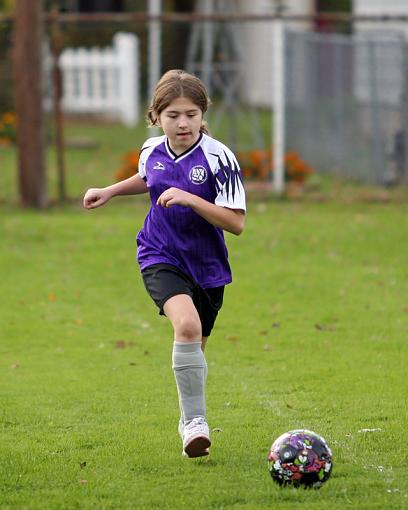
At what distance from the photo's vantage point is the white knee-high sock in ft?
19.4

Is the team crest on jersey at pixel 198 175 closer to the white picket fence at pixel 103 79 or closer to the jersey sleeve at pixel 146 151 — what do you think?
the jersey sleeve at pixel 146 151

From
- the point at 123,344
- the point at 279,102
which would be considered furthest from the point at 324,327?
the point at 279,102

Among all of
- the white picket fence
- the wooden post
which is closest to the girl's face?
the wooden post

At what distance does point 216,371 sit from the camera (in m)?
8.49

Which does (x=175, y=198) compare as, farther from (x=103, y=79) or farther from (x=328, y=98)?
(x=103, y=79)

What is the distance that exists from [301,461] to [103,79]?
2355cm

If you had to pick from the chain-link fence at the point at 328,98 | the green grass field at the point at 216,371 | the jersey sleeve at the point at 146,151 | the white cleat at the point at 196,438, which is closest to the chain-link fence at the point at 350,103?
the chain-link fence at the point at 328,98

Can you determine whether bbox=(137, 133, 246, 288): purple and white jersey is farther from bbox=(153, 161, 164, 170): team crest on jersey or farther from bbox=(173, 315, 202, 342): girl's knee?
bbox=(173, 315, 202, 342): girl's knee

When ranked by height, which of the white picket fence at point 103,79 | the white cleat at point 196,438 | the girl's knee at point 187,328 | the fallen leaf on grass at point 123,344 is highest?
the girl's knee at point 187,328

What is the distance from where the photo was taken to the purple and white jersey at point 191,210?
6.07 m

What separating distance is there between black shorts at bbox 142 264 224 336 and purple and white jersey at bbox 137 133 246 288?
35mm

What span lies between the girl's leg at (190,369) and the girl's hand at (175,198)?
517 mm

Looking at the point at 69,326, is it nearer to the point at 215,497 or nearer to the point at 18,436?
the point at 18,436

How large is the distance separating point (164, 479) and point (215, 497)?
0.40m
